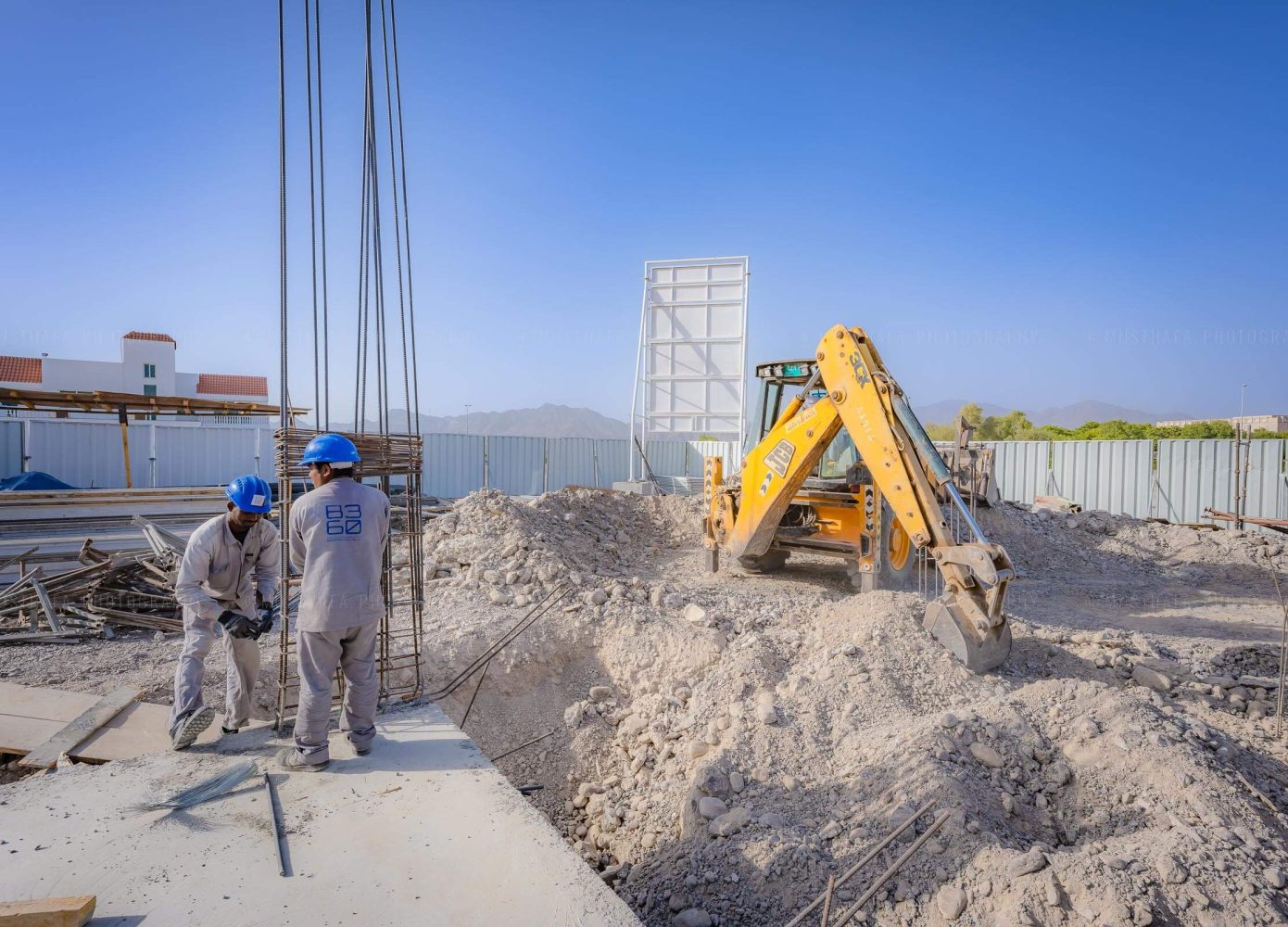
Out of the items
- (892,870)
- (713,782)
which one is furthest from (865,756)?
(892,870)

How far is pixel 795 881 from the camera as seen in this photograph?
126 inches

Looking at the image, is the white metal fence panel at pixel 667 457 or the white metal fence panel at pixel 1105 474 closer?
the white metal fence panel at pixel 1105 474

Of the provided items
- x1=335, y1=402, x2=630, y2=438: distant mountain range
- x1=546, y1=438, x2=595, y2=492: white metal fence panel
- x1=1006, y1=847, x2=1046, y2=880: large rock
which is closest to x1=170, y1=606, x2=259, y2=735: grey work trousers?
x1=1006, y1=847, x2=1046, y2=880: large rock

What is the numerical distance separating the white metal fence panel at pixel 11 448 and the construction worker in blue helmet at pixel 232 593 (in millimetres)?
15981

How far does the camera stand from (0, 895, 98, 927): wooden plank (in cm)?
216

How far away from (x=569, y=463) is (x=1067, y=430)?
19.6 meters

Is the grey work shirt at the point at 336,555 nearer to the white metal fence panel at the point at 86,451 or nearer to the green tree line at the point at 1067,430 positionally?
the white metal fence panel at the point at 86,451

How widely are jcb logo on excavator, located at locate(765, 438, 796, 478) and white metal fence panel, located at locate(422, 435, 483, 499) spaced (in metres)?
13.2

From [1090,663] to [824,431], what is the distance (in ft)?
9.34

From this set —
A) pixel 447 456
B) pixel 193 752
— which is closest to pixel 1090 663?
pixel 193 752

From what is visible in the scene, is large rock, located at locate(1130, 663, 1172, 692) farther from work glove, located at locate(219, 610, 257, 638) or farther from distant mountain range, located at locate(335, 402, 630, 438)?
distant mountain range, located at locate(335, 402, 630, 438)

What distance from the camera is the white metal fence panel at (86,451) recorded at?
16.0m

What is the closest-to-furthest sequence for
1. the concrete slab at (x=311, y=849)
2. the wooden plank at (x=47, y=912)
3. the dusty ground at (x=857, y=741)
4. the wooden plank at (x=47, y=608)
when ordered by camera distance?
the wooden plank at (x=47, y=912), the concrete slab at (x=311, y=849), the dusty ground at (x=857, y=741), the wooden plank at (x=47, y=608)

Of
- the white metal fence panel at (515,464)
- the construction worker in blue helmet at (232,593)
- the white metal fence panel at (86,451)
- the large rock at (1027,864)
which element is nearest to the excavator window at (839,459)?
the large rock at (1027,864)
